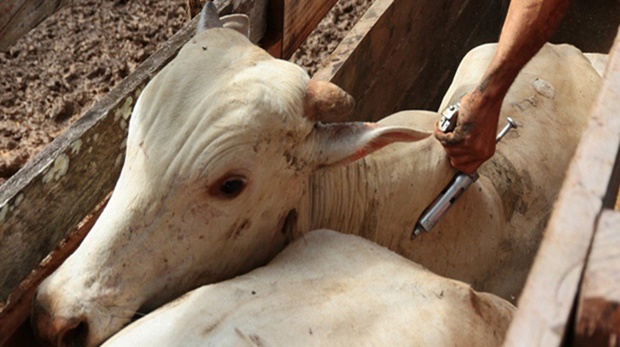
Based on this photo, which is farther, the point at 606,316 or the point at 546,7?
the point at 546,7

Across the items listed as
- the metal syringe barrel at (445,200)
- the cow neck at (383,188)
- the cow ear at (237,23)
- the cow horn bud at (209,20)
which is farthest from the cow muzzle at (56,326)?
the metal syringe barrel at (445,200)

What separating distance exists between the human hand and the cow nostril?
59.3 inches

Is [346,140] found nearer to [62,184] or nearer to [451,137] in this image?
[451,137]

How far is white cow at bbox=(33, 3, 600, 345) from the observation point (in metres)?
2.62

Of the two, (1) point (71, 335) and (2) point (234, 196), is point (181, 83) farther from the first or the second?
(1) point (71, 335)

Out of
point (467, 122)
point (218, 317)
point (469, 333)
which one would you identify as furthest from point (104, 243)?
point (467, 122)

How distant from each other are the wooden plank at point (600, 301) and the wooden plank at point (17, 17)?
2873 millimetres

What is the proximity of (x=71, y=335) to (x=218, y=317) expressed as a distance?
59 cm

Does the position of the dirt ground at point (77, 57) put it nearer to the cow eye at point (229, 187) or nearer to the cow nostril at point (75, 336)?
the cow nostril at point (75, 336)

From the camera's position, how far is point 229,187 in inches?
106

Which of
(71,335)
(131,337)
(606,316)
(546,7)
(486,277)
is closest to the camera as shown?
(606,316)

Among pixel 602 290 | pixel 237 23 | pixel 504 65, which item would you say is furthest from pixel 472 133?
pixel 602 290

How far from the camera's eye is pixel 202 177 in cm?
263

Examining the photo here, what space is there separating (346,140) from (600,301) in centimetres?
172
